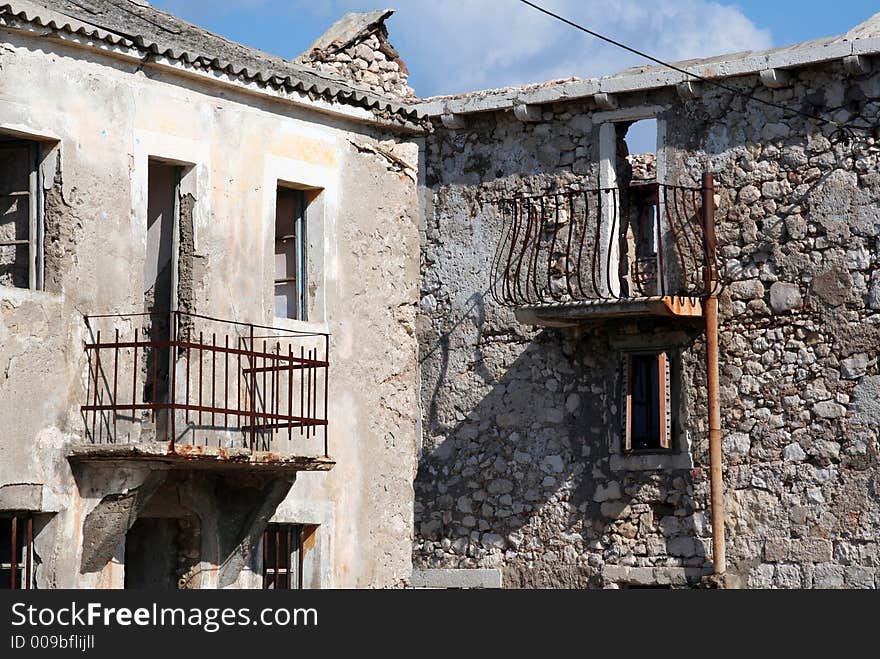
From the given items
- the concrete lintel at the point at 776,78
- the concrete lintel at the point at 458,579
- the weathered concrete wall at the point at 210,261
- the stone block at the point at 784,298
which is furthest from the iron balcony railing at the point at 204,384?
the concrete lintel at the point at 776,78

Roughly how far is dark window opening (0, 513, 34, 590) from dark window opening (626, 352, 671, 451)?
7732 mm

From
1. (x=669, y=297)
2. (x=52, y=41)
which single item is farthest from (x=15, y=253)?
(x=669, y=297)

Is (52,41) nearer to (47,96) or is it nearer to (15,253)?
(47,96)

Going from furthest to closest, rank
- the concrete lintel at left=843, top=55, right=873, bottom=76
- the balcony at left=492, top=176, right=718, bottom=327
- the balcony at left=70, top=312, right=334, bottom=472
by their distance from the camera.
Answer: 1. the balcony at left=492, top=176, right=718, bottom=327
2. the concrete lintel at left=843, top=55, right=873, bottom=76
3. the balcony at left=70, top=312, right=334, bottom=472

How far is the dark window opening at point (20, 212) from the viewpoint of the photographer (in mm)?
11695

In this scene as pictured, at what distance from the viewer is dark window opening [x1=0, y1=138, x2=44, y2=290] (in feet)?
38.4

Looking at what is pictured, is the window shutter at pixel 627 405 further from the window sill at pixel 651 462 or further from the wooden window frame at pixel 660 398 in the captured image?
the window sill at pixel 651 462

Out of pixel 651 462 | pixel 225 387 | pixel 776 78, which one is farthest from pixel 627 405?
pixel 225 387

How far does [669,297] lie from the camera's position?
54.8ft

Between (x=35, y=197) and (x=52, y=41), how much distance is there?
3.60ft

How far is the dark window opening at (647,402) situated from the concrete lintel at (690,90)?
269cm

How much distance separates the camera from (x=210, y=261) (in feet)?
42.0

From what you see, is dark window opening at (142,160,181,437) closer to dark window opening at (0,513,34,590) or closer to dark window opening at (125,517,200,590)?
dark window opening at (125,517,200,590)

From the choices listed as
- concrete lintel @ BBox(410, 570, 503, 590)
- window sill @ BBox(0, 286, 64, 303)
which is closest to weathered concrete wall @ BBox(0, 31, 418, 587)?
window sill @ BBox(0, 286, 64, 303)
